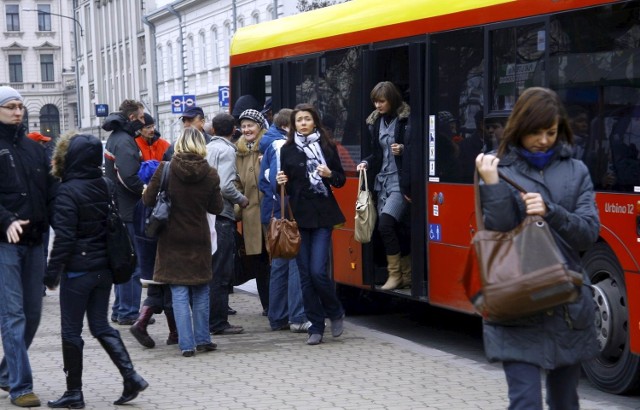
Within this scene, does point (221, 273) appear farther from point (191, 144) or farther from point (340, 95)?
point (340, 95)

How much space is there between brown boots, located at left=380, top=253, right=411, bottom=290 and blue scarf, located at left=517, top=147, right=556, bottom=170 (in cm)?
586

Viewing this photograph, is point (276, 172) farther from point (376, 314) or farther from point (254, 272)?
point (376, 314)

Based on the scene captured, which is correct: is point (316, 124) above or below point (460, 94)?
below

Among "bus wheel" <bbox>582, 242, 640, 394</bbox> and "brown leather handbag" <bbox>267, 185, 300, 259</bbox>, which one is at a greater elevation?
"brown leather handbag" <bbox>267, 185, 300, 259</bbox>

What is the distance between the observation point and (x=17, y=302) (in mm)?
8148

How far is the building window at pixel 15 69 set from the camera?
12556 cm

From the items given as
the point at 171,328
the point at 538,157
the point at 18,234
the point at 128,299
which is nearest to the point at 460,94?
the point at 171,328

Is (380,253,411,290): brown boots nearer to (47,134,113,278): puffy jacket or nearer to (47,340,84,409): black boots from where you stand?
(47,134,113,278): puffy jacket

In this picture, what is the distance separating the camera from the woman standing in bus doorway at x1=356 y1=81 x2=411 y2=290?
36.1 ft

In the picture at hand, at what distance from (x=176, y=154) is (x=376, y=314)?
3.85m

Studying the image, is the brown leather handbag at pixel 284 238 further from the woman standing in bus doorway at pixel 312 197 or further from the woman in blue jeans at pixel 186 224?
the woman in blue jeans at pixel 186 224

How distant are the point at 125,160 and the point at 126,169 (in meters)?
0.08

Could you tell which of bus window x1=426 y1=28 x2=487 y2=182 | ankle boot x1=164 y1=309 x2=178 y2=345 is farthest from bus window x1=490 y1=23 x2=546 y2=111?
ankle boot x1=164 y1=309 x2=178 y2=345

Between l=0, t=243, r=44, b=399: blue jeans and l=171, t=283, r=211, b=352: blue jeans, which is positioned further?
l=171, t=283, r=211, b=352: blue jeans
